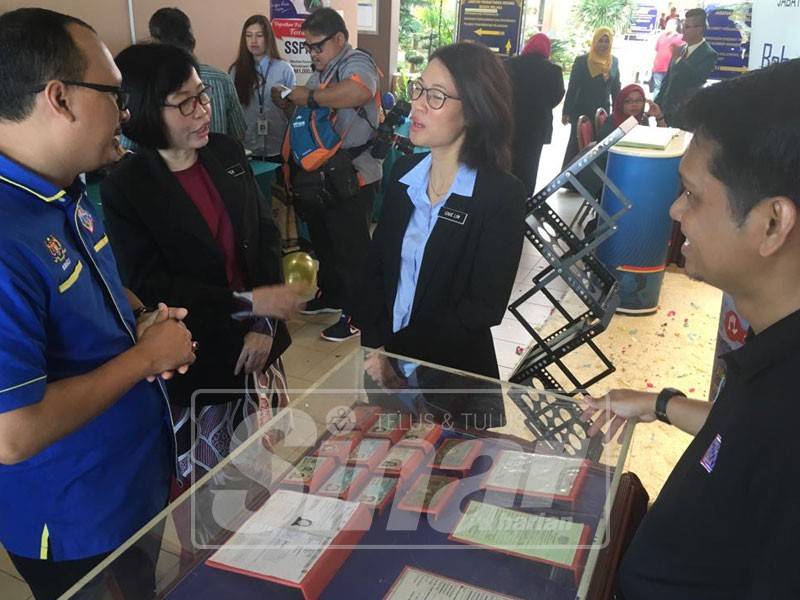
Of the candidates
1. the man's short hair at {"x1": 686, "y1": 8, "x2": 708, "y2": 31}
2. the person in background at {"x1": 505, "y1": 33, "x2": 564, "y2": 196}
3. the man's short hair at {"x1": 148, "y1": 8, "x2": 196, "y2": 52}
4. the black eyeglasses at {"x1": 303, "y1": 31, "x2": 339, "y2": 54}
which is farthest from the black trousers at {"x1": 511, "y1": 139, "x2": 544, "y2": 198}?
the man's short hair at {"x1": 148, "y1": 8, "x2": 196, "y2": 52}

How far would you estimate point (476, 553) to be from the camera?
3.79ft

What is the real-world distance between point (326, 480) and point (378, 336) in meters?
0.81

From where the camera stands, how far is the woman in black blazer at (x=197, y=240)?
176 cm

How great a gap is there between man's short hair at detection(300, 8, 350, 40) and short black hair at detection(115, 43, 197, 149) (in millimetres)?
1894

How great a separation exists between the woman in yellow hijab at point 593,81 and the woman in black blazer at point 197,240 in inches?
213

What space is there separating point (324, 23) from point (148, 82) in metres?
1.99

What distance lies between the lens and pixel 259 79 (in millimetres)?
4680

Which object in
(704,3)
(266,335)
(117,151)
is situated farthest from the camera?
(704,3)

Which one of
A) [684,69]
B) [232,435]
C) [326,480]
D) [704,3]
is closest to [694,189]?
[326,480]

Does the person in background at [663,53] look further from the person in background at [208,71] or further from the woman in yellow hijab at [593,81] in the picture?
the person in background at [208,71]

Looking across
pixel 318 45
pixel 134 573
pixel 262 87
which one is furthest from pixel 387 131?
pixel 134 573

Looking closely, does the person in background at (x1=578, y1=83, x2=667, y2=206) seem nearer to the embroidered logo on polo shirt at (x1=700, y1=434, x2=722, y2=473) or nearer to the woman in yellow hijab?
the woman in yellow hijab

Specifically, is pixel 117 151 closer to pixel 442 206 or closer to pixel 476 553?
pixel 442 206

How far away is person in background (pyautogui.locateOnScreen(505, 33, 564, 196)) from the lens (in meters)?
5.37
